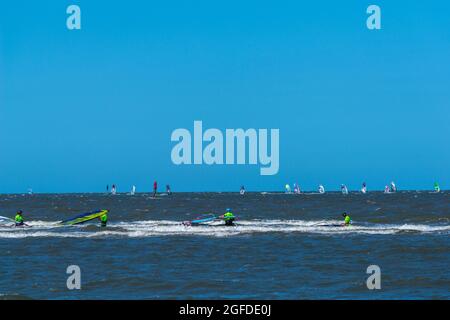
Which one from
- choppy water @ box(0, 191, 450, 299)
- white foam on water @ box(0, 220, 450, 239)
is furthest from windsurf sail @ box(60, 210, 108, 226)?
choppy water @ box(0, 191, 450, 299)

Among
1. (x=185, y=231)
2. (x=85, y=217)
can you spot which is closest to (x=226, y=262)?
(x=185, y=231)

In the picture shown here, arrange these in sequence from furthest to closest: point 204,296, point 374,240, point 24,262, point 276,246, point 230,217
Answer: point 230,217 → point 374,240 → point 276,246 → point 24,262 → point 204,296

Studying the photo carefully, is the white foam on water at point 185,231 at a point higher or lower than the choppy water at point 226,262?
higher

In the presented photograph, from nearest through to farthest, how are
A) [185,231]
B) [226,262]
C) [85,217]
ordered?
1. [226,262]
2. [185,231]
3. [85,217]

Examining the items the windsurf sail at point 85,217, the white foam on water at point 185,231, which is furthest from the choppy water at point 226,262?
the windsurf sail at point 85,217

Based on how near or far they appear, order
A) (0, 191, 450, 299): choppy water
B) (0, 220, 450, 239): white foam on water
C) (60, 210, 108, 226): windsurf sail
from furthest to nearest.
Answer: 1. (60, 210, 108, 226): windsurf sail
2. (0, 220, 450, 239): white foam on water
3. (0, 191, 450, 299): choppy water

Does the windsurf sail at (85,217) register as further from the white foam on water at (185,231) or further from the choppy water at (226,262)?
the choppy water at (226,262)

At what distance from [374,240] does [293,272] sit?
1358cm

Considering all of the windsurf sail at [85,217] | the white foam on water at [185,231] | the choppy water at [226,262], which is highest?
the windsurf sail at [85,217]

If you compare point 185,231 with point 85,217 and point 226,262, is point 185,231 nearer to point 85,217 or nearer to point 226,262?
point 85,217

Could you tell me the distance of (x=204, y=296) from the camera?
21.7 m

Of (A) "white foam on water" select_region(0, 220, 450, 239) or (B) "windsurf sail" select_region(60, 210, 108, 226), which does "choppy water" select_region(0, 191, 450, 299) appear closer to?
(A) "white foam on water" select_region(0, 220, 450, 239)
